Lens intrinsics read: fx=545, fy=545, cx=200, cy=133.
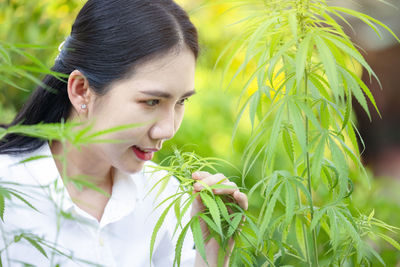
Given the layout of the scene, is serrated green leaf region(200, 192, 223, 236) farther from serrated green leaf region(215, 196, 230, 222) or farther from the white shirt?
the white shirt

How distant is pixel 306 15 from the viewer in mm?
942

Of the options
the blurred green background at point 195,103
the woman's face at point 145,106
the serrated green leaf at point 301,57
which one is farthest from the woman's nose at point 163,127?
the blurred green background at point 195,103

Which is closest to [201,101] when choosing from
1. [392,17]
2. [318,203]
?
[318,203]

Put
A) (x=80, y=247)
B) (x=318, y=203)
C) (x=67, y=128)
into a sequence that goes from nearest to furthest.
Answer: (x=67, y=128) < (x=80, y=247) < (x=318, y=203)

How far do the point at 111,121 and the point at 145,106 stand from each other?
0.30ft

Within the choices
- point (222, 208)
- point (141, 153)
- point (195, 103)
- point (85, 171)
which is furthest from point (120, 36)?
point (195, 103)

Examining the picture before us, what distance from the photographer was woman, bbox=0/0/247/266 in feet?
3.83

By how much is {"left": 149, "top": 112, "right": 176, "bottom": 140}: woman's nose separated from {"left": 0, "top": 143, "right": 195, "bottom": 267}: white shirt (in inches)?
7.9

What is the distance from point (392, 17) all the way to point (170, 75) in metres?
3.92

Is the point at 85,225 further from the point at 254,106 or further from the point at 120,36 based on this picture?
the point at 254,106

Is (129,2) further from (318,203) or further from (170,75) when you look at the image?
(318,203)

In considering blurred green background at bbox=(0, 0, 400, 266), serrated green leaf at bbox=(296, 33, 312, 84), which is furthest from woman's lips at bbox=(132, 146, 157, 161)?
blurred green background at bbox=(0, 0, 400, 266)

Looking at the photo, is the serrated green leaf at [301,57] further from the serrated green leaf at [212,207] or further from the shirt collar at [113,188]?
the shirt collar at [113,188]

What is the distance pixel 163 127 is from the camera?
1.15 meters
